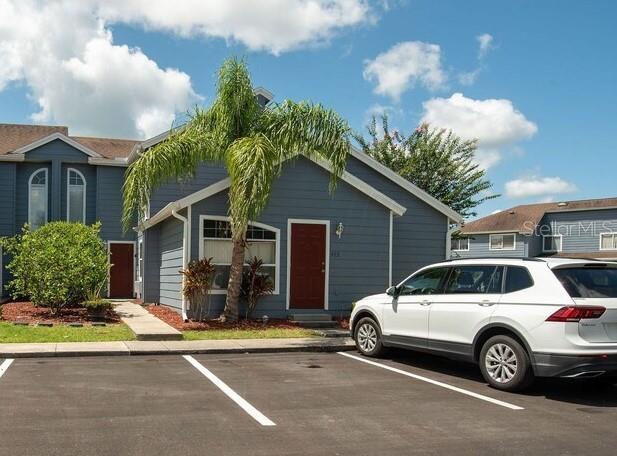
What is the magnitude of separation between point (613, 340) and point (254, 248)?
970cm

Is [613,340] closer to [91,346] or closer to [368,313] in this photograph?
[368,313]

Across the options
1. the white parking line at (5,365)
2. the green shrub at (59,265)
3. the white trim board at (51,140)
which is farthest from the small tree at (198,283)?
the white trim board at (51,140)

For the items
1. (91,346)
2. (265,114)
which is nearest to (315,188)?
(265,114)

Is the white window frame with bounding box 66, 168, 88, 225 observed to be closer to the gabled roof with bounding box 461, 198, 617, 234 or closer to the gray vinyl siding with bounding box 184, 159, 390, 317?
the gray vinyl siding with bounding box 184, 159, 390, 317

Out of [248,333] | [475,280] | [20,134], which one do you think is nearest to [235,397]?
[475,280]

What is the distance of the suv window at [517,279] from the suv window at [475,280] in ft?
0.46

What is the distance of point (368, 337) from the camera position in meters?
11.1

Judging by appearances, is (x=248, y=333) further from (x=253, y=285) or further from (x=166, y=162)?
(x=166, y=162)

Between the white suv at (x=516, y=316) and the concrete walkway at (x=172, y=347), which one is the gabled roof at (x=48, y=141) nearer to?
the concrete walkway at (x=172, y=347)

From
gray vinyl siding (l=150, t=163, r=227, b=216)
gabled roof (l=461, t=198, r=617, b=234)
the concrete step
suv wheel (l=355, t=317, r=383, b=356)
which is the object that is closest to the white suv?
suv wheel (l=355, t=317, r=383, b=356)

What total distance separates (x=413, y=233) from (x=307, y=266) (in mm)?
3954

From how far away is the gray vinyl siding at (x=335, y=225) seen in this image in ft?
52.6

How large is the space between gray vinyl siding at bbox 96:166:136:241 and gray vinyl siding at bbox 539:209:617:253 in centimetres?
2927

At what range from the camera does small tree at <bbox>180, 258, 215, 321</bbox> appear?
14.7 meters
